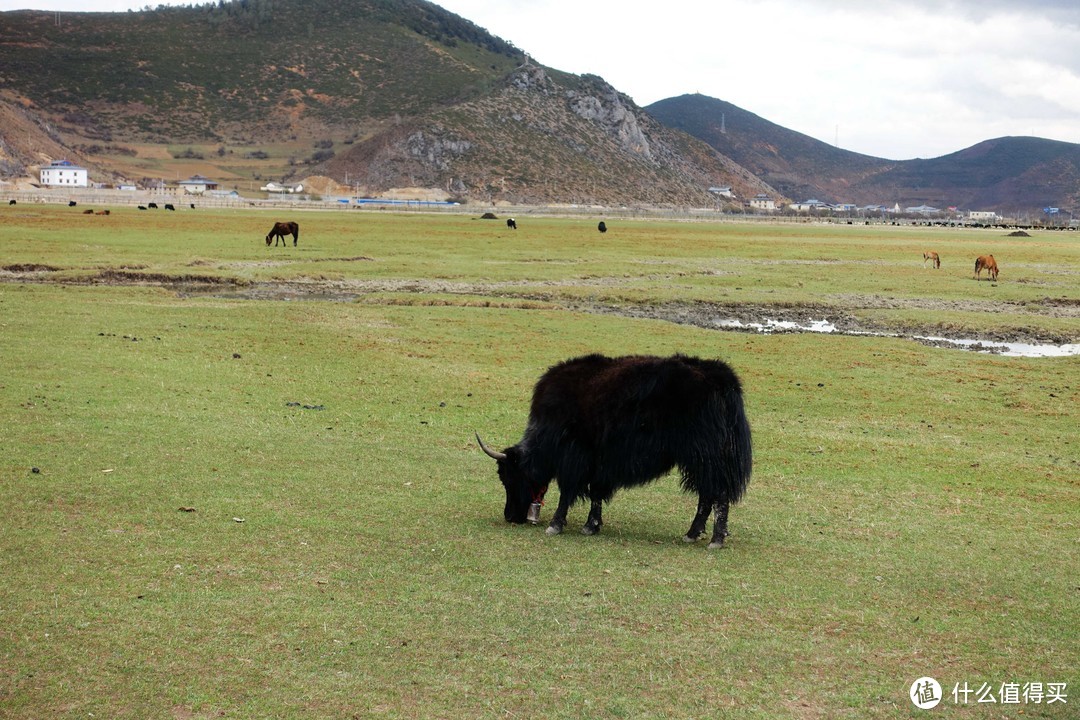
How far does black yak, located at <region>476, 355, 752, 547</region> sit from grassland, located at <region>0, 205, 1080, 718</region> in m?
0.47

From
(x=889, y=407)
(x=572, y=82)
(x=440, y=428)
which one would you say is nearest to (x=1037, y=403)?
(x=889, y=407)

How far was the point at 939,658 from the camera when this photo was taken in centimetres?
629

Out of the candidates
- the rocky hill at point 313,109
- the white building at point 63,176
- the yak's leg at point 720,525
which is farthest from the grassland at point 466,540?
the rocky hill at point 313,109

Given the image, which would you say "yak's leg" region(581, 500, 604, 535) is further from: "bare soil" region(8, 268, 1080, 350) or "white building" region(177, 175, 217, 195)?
"white building" region(177, 175, 217, 195)

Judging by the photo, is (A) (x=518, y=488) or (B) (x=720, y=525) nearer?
(B) (x=720, y=525)

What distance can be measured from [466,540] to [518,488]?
0.87 meters

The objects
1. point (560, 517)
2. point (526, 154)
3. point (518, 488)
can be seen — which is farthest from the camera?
point (526, 154)

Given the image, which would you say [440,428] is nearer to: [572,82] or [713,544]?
[713,544]

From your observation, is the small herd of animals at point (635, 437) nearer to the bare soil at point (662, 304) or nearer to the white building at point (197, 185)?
the bare soil at point (662, 304)

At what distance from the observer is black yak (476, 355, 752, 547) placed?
28.0 ft

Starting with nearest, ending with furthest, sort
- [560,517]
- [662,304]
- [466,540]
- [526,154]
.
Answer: [466,540], [560,517], [662,304], [526,154]

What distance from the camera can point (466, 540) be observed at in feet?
28.0
